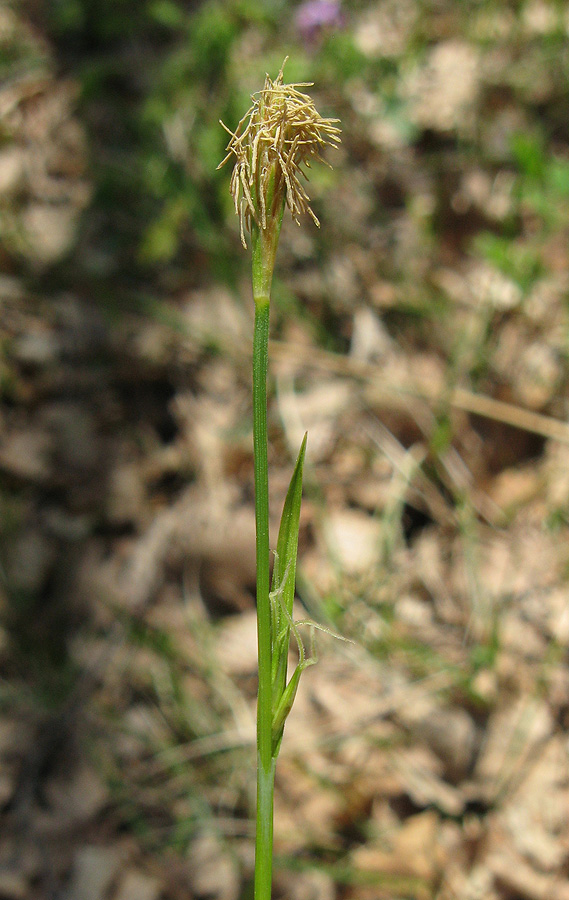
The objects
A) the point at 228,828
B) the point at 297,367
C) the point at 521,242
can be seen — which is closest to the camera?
the point at 228,828

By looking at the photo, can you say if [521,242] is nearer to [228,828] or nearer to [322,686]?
[322,686]

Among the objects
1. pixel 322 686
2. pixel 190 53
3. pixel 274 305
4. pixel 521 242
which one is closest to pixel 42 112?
pixel 190 53

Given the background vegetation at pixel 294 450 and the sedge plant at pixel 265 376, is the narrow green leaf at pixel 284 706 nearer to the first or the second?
the sedge plant at pixel 265 376

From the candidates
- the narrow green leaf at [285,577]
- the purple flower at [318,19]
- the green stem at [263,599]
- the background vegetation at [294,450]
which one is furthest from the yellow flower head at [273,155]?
the purple flower at [318,19]

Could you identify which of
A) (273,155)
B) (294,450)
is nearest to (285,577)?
(273,155)

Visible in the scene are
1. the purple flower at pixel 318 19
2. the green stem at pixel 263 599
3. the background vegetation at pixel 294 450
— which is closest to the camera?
the green stem at pixel 263 599

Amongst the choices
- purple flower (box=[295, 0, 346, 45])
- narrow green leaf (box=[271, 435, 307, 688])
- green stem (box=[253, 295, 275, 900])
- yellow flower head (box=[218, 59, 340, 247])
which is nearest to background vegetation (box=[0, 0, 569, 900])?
purple flower (box=[295, 0, 346, 45])

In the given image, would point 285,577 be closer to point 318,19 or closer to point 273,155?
point 273,155
